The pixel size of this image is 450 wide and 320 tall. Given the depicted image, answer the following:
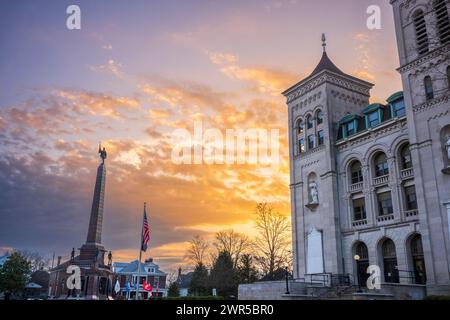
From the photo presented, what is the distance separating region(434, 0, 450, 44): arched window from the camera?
3272cm


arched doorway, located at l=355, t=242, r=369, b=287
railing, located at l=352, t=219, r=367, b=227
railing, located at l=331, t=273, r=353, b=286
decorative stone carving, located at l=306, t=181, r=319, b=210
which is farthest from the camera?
decorative stone carving, located at l=306, t=181, r=319, b=210

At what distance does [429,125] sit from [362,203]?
10.3 m

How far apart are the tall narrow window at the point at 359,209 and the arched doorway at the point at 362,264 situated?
2.48m

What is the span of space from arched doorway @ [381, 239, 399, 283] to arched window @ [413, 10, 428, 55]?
55.3 feet

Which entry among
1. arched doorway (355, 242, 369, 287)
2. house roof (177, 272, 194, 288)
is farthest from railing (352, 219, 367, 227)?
house roof (177, 272, 194, 288)

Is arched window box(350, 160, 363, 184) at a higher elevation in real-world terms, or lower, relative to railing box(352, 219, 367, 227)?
higher

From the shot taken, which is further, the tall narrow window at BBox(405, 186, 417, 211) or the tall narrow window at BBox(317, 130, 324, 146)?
the tall narrow window at BBox(317, 130, 324, 146)

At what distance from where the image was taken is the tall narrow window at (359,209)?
38.5 m

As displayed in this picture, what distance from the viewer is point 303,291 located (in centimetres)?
3566

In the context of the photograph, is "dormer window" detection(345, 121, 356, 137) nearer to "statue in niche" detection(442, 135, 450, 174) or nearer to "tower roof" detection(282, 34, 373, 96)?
"tower roof" detection(282, 34, 373, 96)

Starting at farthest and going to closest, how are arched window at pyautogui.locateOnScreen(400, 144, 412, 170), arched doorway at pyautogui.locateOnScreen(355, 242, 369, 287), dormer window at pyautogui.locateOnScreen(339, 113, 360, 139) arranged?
1. dormer window at pyautogui.locateOnScreen(339, 113, 360, 139)
2. arched doorway at pyautogui.locateOnScreen(355, 242, 369, 287)
3. arched window at pyautogui.locateOnScreen(400, 144, 412, 170)

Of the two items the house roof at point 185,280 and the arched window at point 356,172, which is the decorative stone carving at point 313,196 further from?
the house roof at point 185,280
